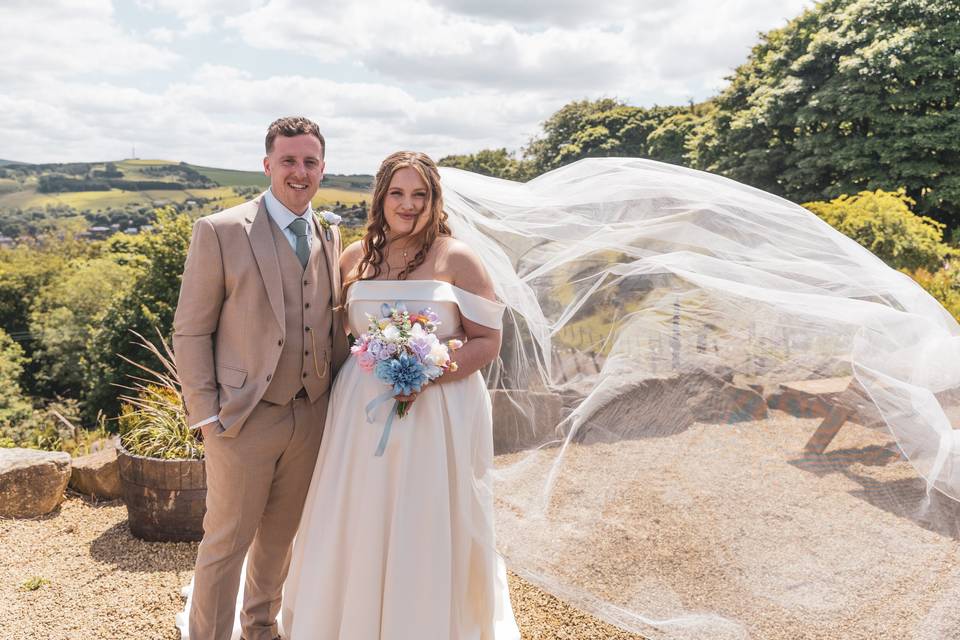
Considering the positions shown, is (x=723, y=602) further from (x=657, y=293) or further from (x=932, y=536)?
(x=657, y=293)

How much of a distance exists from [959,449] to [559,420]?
6.33 feet

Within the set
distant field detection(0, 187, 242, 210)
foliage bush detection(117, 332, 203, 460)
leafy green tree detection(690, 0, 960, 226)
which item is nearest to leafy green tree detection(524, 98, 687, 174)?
leafy green tree detection(690, 0, 960, 226)

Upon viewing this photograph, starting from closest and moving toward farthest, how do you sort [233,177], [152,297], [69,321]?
[152,297] < [69,321] < [233,177]

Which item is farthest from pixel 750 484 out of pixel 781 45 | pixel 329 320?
pixel 781 45

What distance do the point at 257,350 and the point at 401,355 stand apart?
0.69 meters

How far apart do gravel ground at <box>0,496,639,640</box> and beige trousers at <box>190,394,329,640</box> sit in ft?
2.54

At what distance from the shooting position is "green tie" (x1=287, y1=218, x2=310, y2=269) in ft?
10.9

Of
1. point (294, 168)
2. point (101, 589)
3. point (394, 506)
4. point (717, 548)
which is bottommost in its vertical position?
point (101, 589)

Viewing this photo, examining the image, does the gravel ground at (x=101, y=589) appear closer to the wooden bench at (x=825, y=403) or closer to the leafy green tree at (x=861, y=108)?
the wooden bench at (x=825, y=403)

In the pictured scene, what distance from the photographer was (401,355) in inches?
120

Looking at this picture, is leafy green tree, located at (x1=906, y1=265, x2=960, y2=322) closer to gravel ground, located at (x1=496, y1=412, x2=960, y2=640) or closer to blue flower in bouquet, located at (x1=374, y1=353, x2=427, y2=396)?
gravel ground, located at (x1=496, y1=412, x2=960, y2=640)

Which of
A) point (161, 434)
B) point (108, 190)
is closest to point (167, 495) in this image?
point (161, 434)

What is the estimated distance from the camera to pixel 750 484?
3.39 meters

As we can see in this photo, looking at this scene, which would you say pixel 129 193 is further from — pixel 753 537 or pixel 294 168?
pixel 753 537
